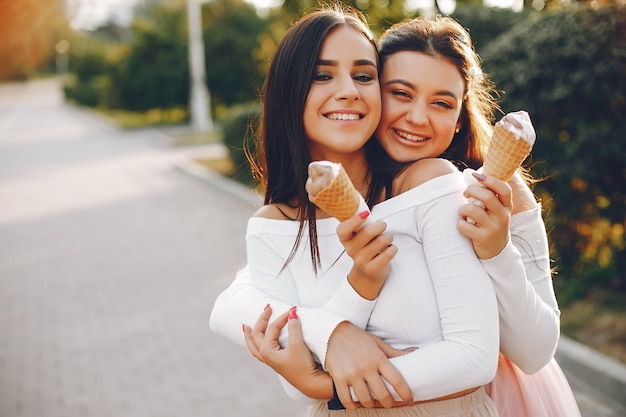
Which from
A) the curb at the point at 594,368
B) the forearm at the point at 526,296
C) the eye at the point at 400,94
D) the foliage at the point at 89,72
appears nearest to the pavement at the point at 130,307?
the curb at the point at 594,368

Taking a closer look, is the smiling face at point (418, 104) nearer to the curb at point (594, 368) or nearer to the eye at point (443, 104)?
the eye at point (443, 104)

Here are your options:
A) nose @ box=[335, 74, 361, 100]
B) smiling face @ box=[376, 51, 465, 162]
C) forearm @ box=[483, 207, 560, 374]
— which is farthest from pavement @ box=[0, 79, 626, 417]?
nose @ box=[335, 74, 361, 100]

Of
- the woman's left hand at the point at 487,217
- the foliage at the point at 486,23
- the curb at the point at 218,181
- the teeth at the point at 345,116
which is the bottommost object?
the curb at the point at 218,181

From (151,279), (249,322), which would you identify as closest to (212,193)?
(151,279)

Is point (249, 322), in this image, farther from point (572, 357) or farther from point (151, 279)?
point (151, 279)

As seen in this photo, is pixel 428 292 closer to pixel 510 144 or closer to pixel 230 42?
pixel 510 144

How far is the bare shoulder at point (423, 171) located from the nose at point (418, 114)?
116 mm

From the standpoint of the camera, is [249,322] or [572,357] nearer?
[249,322]

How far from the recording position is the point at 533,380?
6.24 ft

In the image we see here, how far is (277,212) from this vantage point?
6.34 feet

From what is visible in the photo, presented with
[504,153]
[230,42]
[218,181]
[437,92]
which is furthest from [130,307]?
[230,42]

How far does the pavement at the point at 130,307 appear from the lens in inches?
165

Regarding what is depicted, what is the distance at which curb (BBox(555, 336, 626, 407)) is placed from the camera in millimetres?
3742

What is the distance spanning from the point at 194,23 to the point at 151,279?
618 inches
